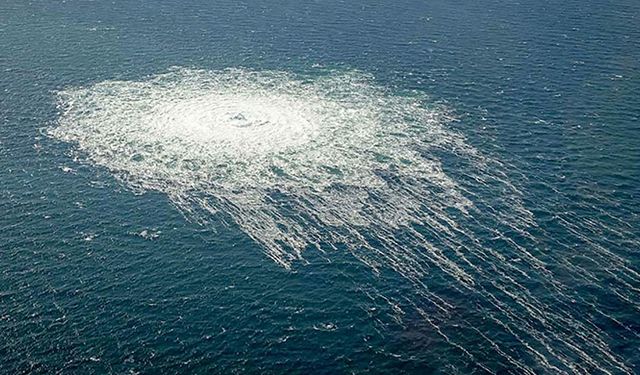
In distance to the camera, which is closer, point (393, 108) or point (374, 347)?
point (374, 347)

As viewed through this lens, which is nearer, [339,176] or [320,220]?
[320,220]

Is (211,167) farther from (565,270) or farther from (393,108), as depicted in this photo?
(565,270)

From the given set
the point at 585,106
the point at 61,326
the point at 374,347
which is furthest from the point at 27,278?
the point at 585,106

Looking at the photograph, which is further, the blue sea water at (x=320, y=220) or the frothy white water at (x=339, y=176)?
the frothy white water at (x=339, y=176)

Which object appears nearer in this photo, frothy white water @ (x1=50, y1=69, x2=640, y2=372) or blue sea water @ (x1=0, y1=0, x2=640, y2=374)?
blue sea water @ (x1=0, y1=0, x2=640, y2=374)
